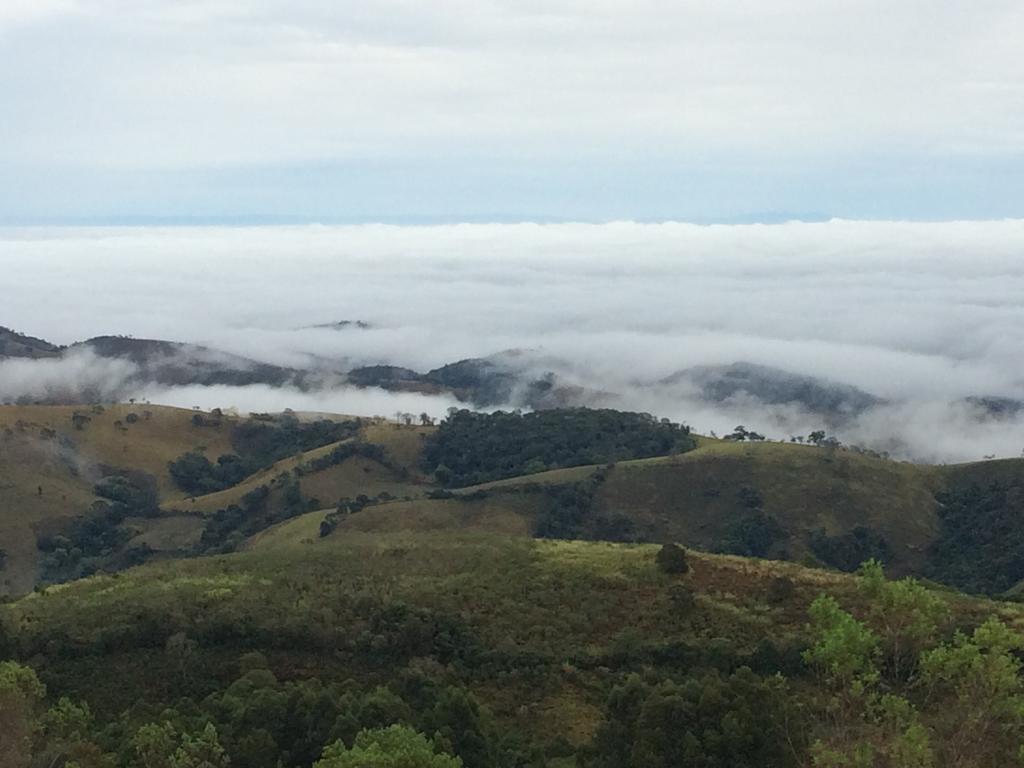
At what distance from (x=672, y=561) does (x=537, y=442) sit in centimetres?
10878

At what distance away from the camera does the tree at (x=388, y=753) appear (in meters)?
25.1

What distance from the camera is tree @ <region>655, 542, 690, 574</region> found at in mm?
57406

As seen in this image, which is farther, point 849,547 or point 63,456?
point 63,456

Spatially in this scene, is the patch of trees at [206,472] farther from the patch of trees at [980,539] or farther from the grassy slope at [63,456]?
the patch of trees at [980,539]

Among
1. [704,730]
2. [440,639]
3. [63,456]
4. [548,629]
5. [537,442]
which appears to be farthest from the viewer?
[537,442]

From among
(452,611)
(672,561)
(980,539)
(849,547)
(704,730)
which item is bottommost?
(849,547)

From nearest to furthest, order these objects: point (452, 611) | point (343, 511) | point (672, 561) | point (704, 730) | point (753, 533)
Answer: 1. point (704, 730)
2. point (452, 611)
3. point (672, 561)
4. point (343, 511)
5. point (753, 533)

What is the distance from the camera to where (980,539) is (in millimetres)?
119125

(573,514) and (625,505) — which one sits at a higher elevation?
(625,505)

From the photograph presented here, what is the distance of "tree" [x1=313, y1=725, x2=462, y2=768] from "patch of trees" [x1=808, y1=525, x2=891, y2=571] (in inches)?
3607

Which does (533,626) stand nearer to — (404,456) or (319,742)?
(319,742)

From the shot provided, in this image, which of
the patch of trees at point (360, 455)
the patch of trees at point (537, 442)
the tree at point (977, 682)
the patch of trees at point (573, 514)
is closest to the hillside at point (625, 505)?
the patch of trees at point (573, 514)

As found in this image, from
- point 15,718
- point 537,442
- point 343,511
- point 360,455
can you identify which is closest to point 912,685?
point 15,718

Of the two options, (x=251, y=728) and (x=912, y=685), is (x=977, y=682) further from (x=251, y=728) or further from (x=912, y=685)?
(x=251, y=728)
